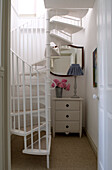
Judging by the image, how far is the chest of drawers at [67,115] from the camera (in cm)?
333

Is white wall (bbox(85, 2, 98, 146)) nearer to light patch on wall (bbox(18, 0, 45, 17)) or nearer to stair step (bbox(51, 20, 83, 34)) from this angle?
stair step (bbox(51, 20, 83, 34))

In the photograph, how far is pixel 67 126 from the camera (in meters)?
3.34

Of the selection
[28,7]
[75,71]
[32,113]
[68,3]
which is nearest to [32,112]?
[32,113]

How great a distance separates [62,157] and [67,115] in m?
1.04

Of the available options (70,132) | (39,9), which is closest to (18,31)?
(39,9)

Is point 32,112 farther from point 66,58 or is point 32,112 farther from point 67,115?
point 66,58

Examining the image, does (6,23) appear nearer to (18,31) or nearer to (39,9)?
(18,31)

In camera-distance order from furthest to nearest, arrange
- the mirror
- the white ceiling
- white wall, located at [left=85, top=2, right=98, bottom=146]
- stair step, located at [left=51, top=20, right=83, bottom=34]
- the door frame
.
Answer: the mirror < stair step, located at [left=51, top=20, right=83, bottom=34] < the white ceiling < white wall, located at [left=85, top=2, right=98, bottom=146] < the door frame

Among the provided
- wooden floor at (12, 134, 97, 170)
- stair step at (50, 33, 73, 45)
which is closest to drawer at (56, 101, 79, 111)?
wooden floor at (12, 134, 97, 170)

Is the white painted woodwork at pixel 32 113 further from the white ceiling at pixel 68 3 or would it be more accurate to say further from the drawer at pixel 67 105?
the white ceiling at pixel 68 3

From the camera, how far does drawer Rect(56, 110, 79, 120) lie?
3332 mm

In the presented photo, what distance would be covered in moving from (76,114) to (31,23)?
2224 millimetres

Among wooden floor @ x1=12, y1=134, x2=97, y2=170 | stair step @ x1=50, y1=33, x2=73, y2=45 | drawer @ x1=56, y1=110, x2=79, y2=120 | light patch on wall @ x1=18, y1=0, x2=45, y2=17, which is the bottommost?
wooden floor @ x1=12, y1=134, x2=97, y2=170

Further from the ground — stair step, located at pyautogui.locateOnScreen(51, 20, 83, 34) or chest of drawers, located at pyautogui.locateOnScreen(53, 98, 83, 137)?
stair step, located at pyautogui.locateOnScreen(51, 20, 83, 34)
